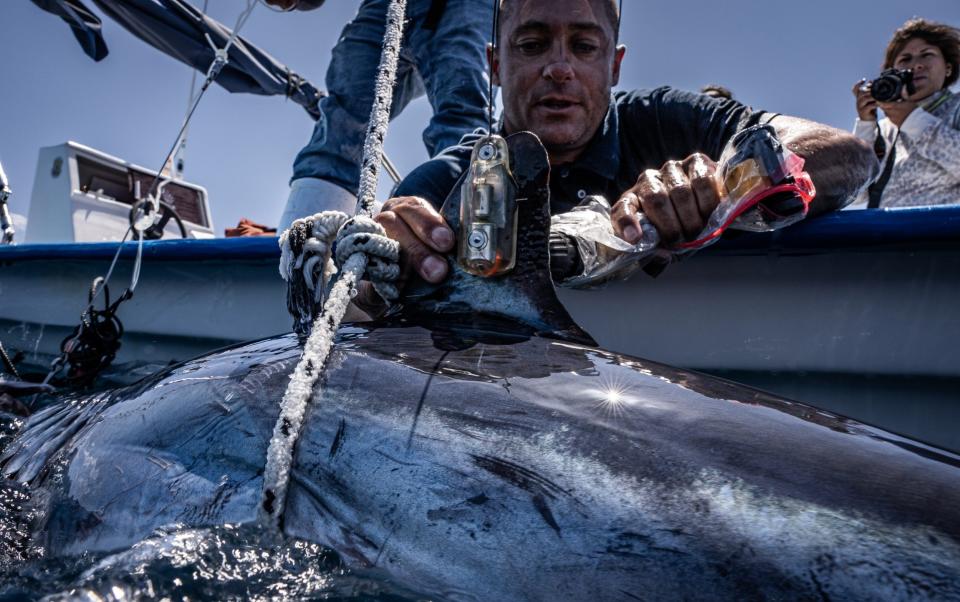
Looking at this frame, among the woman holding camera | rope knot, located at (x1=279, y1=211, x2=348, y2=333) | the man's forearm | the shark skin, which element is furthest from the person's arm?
A: the woman holding camera

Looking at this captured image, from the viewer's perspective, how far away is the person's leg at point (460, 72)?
135 inches

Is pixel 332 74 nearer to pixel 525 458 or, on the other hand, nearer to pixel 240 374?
pixel 240 374

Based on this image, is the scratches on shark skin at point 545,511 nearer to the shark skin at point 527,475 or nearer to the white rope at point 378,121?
the shark skin at point 527,475

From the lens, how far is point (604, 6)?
7.36ft

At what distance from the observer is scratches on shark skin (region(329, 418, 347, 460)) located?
0.92 metres

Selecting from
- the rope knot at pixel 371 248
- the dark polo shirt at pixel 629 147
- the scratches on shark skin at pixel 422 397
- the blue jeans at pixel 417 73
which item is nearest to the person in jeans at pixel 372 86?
the blue jeans at pixel 417 73

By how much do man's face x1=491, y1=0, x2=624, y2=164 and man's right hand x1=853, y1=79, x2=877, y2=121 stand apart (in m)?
2.32

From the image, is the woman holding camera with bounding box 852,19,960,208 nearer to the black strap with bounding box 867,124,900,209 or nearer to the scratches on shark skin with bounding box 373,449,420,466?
the black strap with bounding box 867,124,900,209

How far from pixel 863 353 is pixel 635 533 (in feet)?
4.37

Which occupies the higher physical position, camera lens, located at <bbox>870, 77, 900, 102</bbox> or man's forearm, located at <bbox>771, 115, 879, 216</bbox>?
camera lens, located at <bbox>870, 77, 900, 102</bbox>

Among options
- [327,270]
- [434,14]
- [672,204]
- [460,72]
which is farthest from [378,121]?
[434,14]

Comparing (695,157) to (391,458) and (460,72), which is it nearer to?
Result: (391,458)

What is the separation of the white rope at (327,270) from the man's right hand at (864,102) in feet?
10.5

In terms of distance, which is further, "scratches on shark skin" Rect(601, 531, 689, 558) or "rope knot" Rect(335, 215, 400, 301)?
"rope knot" Rect(335, 215, 400, 301)
